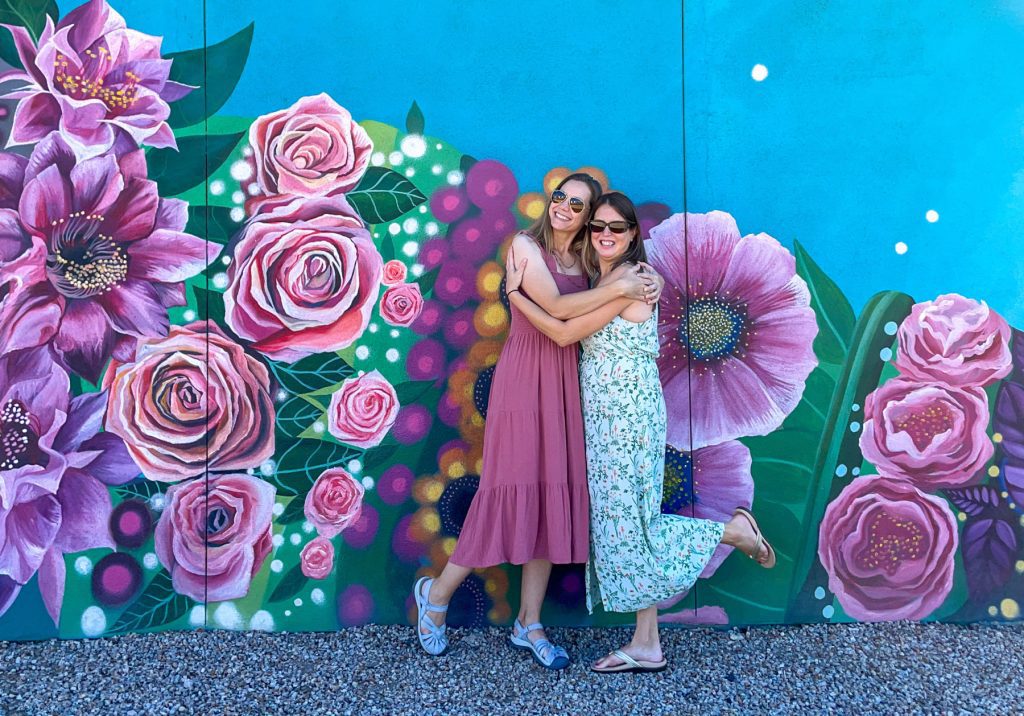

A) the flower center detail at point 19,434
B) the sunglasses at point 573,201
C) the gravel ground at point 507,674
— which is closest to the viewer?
the gravel ground at point 507,674

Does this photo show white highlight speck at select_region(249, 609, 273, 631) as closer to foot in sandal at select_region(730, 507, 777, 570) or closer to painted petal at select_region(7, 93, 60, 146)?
foot in sandal at select_region(730, 507, 777, 570)

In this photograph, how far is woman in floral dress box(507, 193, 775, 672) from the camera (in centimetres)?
303

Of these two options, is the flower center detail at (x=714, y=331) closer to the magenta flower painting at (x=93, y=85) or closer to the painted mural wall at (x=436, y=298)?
the painted mural wall at (x=436, y=298)

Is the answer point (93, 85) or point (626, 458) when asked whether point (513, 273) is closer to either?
point (626, 458)

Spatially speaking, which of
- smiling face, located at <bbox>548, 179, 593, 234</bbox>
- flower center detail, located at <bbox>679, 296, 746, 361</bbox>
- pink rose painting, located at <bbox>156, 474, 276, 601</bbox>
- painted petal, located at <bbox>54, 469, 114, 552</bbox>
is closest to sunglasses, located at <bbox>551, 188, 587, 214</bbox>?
smiling face, located at <bbox>548, 179, 593, 234</bbox>

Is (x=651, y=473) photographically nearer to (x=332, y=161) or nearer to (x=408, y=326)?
(x=408, y=326)

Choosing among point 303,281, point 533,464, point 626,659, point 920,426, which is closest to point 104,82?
point 303,281

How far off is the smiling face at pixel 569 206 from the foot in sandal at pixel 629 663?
5.34 feet

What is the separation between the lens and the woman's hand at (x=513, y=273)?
3.14 meters

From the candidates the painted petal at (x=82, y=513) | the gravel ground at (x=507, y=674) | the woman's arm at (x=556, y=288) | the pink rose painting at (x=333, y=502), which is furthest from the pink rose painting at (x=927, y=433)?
the painted petal at (x=82, y=513)

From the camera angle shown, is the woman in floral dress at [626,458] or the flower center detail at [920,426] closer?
the woman in floral dress at [626,458]

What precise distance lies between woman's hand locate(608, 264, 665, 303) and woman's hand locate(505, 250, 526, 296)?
33 centimetres

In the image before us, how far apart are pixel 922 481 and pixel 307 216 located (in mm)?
2818

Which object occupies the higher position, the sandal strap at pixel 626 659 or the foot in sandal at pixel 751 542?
the foot in sandal at pixel 751 542
